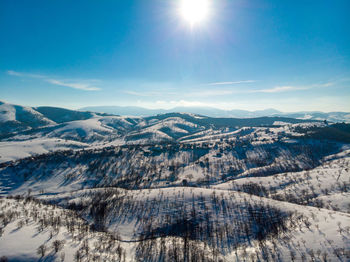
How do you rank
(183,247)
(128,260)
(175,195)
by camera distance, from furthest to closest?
(175,195) < (183,247) < (128,260)

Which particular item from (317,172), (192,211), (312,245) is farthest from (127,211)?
(317,172)

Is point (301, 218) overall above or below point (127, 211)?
above

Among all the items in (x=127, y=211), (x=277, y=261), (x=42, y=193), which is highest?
(x=277, y=261)

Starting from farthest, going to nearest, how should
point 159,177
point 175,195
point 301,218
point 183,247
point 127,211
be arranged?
point 159,177 < point 175,195 < point 127,211 < point 301,218 < point 183,247

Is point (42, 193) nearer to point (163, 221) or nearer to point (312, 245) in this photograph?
point (163, 221)

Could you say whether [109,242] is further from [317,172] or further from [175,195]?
[317,172]

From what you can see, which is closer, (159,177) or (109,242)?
(109,242)

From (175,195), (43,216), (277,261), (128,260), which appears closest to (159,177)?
(175,195)

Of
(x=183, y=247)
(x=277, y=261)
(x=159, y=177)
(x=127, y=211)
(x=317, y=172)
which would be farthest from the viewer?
(x=159, y=177)

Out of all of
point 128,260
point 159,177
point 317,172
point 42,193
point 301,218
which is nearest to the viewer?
point 128,260
